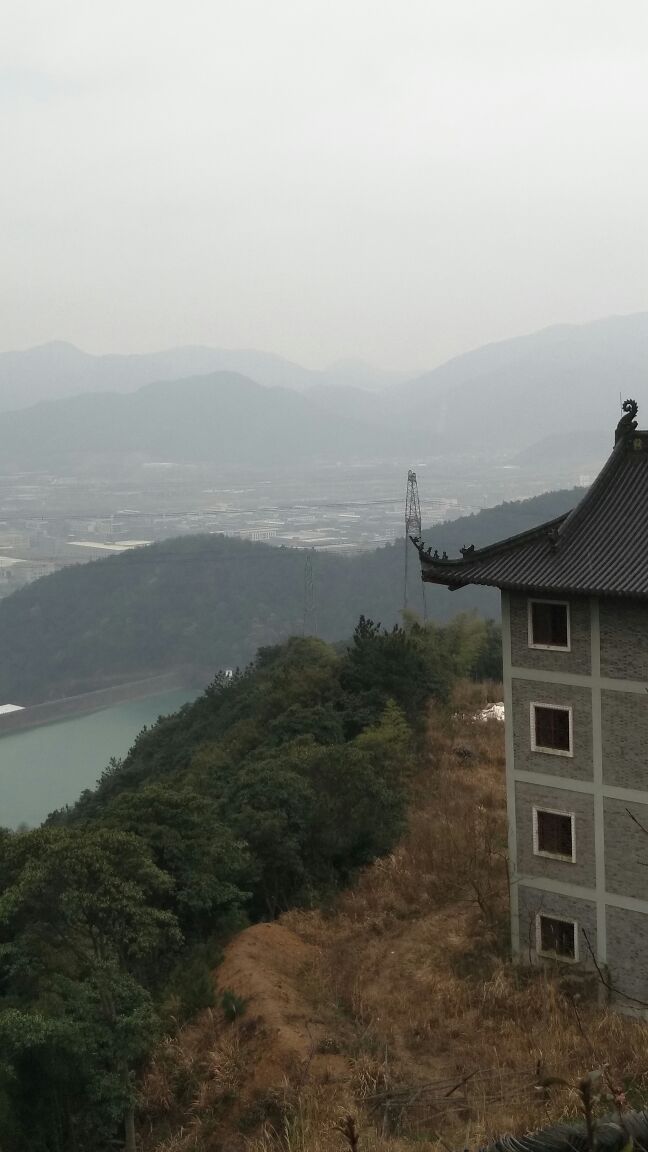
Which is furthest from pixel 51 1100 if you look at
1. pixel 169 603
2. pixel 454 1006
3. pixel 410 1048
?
pixel 169 603

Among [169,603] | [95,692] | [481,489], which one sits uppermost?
[481,489]

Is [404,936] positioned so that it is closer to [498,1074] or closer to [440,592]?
[498,1074]

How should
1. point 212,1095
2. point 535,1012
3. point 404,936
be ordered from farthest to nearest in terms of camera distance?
point 404,936 → point 535,1012 → point 212,1095

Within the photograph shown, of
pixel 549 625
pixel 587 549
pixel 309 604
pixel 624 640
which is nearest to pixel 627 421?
pixel 587 549

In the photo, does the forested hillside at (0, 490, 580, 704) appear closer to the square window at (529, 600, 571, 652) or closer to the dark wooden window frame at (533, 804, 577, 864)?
the dark wooden window frame at (533, 804, 577, 864)

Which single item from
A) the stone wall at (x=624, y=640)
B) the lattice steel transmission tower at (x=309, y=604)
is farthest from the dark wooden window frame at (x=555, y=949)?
the lattice steel transmission tower at (x=309, y=604)

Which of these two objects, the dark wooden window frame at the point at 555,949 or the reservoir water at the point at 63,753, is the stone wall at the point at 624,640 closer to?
the dark wooden window frame at the point at 555,949

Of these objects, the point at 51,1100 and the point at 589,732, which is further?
the point at 589,732
